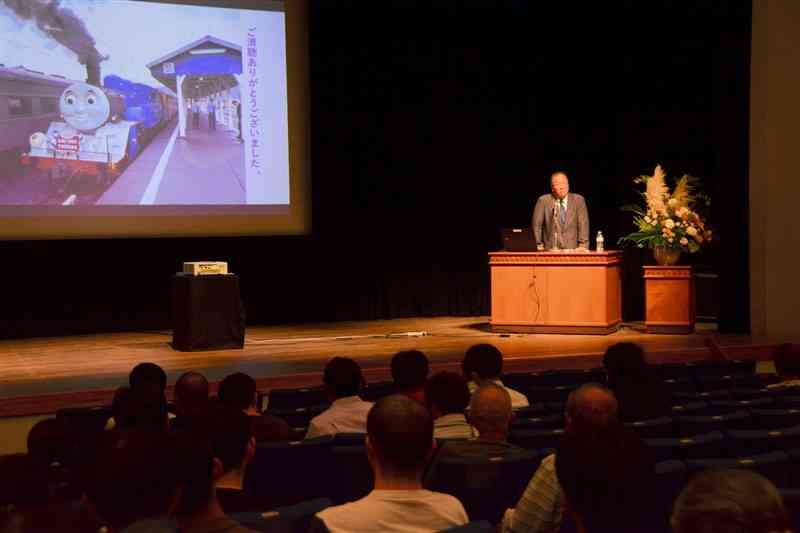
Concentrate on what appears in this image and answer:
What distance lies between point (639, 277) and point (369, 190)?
3.33m

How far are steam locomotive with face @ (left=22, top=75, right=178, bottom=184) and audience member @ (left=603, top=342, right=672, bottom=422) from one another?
267 inches

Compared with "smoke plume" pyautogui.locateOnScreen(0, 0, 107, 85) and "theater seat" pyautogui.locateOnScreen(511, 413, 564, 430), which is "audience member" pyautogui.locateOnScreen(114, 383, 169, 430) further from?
"smoke plume" pyautogui.locateOnScreen(0, 0, 107, 85)

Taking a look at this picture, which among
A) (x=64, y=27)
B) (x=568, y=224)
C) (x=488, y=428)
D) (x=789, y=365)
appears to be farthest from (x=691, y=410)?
(x=64, y=27)

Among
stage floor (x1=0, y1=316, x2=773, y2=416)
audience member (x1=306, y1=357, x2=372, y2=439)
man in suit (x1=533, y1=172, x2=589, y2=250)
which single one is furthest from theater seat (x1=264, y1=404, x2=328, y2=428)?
man in suit (x1=533, y1=172, x2=589, y2=250)

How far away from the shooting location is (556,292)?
922cm

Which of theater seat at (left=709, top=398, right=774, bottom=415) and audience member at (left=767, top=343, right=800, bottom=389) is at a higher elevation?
audience member at (left=767, top=343, right=800, bottom=389)

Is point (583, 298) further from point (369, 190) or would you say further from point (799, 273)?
point (369, 190)

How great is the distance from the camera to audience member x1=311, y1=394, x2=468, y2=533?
217 cm

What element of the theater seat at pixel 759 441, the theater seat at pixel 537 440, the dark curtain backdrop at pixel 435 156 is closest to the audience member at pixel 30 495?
the theater seat at pixel 537 440

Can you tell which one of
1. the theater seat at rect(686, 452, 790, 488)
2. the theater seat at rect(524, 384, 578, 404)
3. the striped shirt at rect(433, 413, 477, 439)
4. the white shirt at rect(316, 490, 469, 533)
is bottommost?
the theater seat at rect(524, 384, 578, 404)

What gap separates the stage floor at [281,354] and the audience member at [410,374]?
245 cm

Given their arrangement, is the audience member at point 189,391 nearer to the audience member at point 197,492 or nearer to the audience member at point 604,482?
the audience member at point 197,492

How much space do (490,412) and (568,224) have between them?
662 cm

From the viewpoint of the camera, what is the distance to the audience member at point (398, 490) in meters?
2.17
